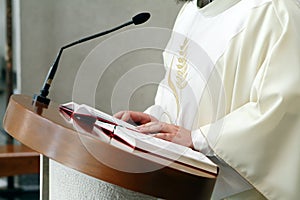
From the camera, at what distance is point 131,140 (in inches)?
37.1

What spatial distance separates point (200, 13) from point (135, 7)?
5.74 ft

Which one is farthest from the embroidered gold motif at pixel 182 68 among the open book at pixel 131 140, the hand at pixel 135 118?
the open book at pixel 131 140

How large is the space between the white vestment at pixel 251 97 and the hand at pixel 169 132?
0.7 inches

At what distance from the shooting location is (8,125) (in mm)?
1096

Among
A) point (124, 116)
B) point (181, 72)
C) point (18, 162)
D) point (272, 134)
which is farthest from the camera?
point (18, 162)

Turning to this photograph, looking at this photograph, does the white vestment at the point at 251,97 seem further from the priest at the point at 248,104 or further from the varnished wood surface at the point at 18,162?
the varnished wood surface at the point at 18,162

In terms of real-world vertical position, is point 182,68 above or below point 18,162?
above

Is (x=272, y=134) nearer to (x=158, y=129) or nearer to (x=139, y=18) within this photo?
(x=158, y=129)

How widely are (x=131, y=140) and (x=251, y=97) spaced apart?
0.39 meters

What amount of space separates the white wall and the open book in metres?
2.04

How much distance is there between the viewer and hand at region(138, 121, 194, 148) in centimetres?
110

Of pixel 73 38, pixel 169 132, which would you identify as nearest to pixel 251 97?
pixel 169 132

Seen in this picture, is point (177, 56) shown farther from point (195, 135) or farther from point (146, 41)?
point (146, 41)

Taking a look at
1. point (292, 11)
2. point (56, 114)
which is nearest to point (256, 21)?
point (292, 11)
